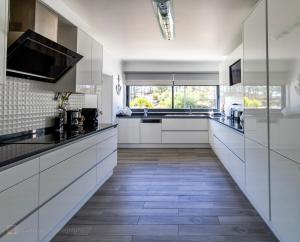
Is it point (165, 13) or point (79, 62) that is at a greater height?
point (165, 13)

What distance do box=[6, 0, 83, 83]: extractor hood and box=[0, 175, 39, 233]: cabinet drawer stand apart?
3.54ft

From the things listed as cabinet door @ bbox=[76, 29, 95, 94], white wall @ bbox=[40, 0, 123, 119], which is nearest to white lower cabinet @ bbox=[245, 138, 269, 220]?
cabinet door @ bbox=[76, 29, 95, 94]

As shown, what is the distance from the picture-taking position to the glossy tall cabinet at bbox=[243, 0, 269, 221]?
217 cm

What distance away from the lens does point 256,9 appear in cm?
237

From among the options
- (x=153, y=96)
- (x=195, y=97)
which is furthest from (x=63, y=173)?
(x=195, y=97)

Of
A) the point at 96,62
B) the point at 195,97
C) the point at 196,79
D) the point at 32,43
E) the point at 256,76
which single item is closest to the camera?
the point at 32,43

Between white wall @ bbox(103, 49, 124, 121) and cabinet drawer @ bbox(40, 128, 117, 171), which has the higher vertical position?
white wall @ bbox(103, 49, 124, 121)

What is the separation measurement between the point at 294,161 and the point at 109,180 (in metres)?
2.66

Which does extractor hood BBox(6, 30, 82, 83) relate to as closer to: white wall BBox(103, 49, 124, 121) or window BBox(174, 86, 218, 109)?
white wall BBox(103, 49, 124, 121)

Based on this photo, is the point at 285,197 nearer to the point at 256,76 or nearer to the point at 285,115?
the point at 285,115

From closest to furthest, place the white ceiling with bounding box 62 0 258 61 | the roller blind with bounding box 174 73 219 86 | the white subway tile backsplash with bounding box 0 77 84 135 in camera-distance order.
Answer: the white subway tile backsplash with bounding box 0 77 84 135 < the white ceiling with bounding box 62 0 258 61 < the roller blind with bounding box 174 73 219 86

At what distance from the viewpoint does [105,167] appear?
3.41 meters

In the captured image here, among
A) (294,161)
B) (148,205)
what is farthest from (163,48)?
(294,161)

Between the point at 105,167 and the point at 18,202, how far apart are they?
1.99 m
